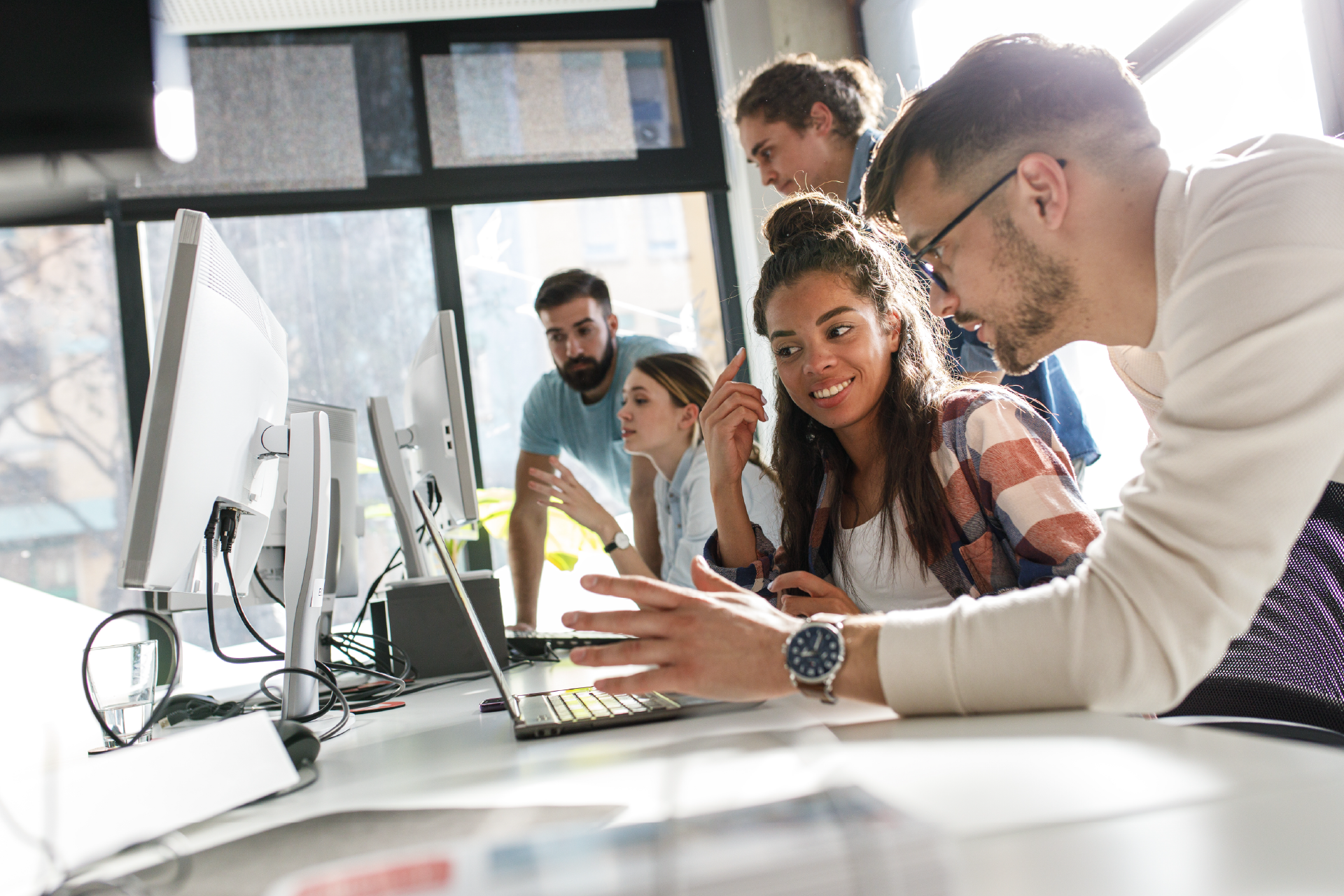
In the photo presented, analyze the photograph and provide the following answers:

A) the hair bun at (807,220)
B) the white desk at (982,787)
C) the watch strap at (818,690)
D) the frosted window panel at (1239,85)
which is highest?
the frosted window panel at (1239,85)

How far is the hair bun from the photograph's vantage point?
1520mm

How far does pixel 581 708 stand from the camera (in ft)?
2.97

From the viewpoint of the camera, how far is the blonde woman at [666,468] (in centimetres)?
230

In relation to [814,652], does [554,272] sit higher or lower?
higher

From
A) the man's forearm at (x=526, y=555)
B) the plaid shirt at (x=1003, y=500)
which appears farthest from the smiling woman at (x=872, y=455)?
the man's forearm at (x=526, y=555)

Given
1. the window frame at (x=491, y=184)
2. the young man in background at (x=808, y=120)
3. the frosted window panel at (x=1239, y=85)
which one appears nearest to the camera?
the frosted window panel at (x=1239, y=85)

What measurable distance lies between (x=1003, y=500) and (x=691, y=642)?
577 millimetres

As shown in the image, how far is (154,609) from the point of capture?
1.09m

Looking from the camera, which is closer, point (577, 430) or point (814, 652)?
point (814, 652)

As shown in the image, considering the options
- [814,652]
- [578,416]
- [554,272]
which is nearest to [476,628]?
[814,652]

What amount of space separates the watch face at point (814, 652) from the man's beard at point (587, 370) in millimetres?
2444

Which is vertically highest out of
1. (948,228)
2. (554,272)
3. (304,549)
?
(554,272)

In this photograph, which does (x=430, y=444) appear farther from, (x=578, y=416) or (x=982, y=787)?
(x=578, y=416)

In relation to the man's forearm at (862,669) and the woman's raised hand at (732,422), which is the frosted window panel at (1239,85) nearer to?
the woman's raised hand at (732,422)
